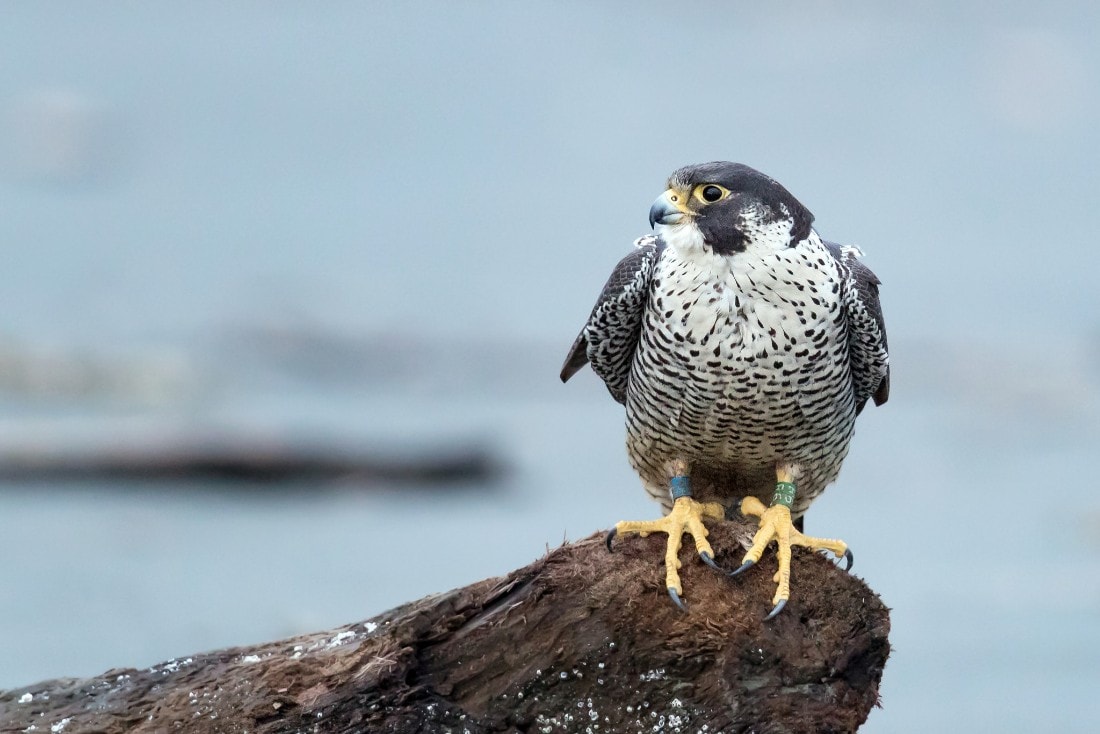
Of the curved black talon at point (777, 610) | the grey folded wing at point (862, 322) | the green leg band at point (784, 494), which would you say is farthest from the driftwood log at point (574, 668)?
the grey folded wing at point (862, 322)

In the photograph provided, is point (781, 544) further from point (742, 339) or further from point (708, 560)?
point (742, 339)

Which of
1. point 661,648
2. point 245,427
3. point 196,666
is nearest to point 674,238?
point 661,648

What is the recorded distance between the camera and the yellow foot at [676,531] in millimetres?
3971

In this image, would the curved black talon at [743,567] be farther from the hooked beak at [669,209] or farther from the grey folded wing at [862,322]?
the hooked beak at [669,209]

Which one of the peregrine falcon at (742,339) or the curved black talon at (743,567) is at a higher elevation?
Answer: the peregrine falcon at (742,339)

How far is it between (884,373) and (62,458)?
16.7 ft

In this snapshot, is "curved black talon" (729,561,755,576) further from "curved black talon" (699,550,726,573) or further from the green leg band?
the green leg band

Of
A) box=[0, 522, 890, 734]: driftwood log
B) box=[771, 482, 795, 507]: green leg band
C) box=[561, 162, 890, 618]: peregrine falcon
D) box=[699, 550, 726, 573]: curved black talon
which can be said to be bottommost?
box=[0, 522, 890, 734]: driftwood log

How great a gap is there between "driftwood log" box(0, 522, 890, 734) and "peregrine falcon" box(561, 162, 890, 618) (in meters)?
0.25

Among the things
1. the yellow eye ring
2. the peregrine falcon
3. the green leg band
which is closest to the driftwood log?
the peregrine falcon

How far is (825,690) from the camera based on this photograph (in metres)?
3.86

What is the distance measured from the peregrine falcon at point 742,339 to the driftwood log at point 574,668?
246 millimetres

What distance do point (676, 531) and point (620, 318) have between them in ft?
2.83

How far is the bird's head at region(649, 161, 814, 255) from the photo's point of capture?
14.4 feet
